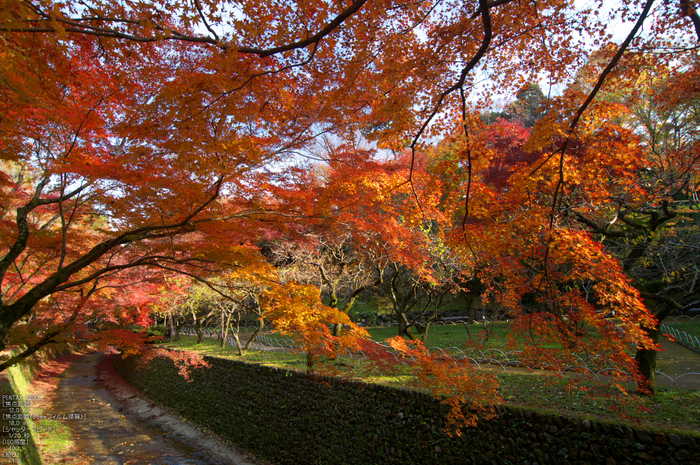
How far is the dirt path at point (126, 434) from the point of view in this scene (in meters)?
7.58

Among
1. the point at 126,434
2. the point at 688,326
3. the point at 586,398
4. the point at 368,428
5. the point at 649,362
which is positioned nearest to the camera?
the point at 586,398

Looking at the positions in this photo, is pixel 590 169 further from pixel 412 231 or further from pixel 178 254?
pixel 178 254

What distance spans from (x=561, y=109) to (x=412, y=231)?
5.42 metres

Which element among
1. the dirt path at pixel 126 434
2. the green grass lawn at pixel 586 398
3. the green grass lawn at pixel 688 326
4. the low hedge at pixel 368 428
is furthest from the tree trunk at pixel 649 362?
the dirt path at pixel 126 434

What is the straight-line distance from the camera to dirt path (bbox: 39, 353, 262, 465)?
758 cm

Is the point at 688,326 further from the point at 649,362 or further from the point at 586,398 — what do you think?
the point at 586,398

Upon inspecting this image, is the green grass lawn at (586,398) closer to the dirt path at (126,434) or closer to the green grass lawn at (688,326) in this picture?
the dirt path at (126,434)

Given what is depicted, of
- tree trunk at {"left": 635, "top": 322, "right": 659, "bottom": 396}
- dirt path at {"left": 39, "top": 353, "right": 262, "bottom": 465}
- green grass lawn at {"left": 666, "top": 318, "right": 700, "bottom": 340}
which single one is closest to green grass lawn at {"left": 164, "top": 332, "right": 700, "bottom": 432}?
tree trunk at {"left": 635, "top": 322, "right": 659, "bottom": 396}

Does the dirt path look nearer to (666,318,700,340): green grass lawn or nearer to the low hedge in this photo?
the low hedge

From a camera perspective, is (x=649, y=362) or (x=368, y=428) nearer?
(x=649, y=362)

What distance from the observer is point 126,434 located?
9.10m

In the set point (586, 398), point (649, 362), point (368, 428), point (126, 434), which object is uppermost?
point (649, 362)

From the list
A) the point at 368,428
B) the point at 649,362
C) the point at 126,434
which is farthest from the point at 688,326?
the point at 126,434

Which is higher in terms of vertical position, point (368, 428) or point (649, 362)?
point (649, 362)
